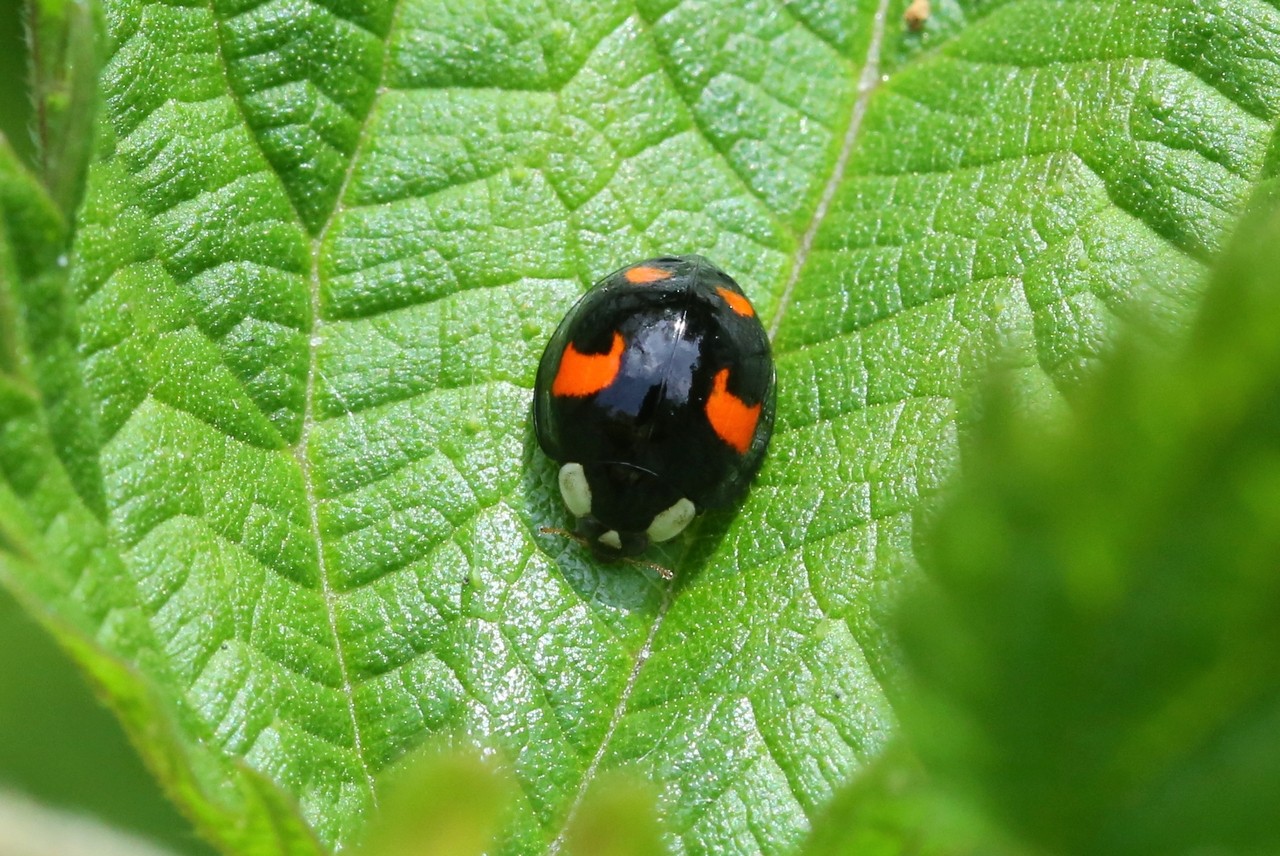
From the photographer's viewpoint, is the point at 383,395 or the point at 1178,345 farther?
the point at 383,395

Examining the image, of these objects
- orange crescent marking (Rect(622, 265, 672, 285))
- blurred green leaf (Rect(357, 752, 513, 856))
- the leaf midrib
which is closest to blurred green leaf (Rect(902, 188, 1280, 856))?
blurred green leaf (Rect(357, 752, 513, 856))

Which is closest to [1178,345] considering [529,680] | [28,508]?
[28,508]

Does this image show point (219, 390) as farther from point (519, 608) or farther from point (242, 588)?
point (519, 608)

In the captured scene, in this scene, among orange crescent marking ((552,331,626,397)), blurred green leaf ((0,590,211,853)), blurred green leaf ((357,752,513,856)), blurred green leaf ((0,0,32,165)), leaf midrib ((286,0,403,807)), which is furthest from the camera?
blurred green leaf ((0,0,32,165))

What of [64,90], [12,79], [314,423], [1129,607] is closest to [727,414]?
[314,423]

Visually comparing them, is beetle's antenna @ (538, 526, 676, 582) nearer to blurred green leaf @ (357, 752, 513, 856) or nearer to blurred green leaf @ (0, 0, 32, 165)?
blurred green leaf @ (357, 752, 513, 856)

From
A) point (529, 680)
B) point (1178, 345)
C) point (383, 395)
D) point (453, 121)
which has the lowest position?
point (529, 680)
